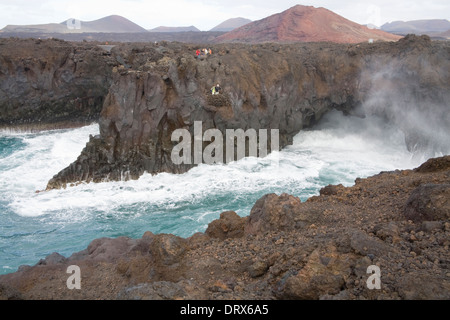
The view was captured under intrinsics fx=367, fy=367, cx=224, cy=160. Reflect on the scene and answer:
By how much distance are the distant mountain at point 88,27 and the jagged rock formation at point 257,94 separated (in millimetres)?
56451

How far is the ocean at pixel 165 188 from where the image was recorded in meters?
13.5

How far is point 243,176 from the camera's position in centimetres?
1802

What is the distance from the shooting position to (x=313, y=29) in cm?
4150

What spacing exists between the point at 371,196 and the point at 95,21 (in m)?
86.4

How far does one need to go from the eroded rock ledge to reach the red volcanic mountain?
3343cm

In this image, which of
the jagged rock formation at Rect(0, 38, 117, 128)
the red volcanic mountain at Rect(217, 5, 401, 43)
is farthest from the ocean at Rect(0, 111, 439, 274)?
the red volcanic mountain at Rect(217, 5, 401, 43)

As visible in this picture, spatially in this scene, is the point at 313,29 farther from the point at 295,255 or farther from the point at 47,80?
the point at 295,255

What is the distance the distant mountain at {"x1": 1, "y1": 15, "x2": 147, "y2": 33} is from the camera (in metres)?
71.4

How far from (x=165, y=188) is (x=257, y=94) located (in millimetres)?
7884

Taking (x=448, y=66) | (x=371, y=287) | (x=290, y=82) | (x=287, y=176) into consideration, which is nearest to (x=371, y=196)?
(x=371, y=287)

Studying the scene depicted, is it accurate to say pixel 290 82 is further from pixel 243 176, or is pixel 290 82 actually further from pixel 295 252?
pixel 295 252

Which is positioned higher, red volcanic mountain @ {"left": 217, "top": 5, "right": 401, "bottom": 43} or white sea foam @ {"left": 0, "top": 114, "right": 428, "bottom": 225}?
red volcanic mountain @ {"left": 217, "top": 5, "right": 401, "bottom": 43}

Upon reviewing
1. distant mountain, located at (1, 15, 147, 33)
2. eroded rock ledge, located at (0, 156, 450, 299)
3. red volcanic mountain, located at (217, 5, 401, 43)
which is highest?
distant mountain, located at (1, 15, 147, 33)

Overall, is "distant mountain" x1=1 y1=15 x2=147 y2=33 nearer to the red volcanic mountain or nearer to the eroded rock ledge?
the red volcanic mountain
